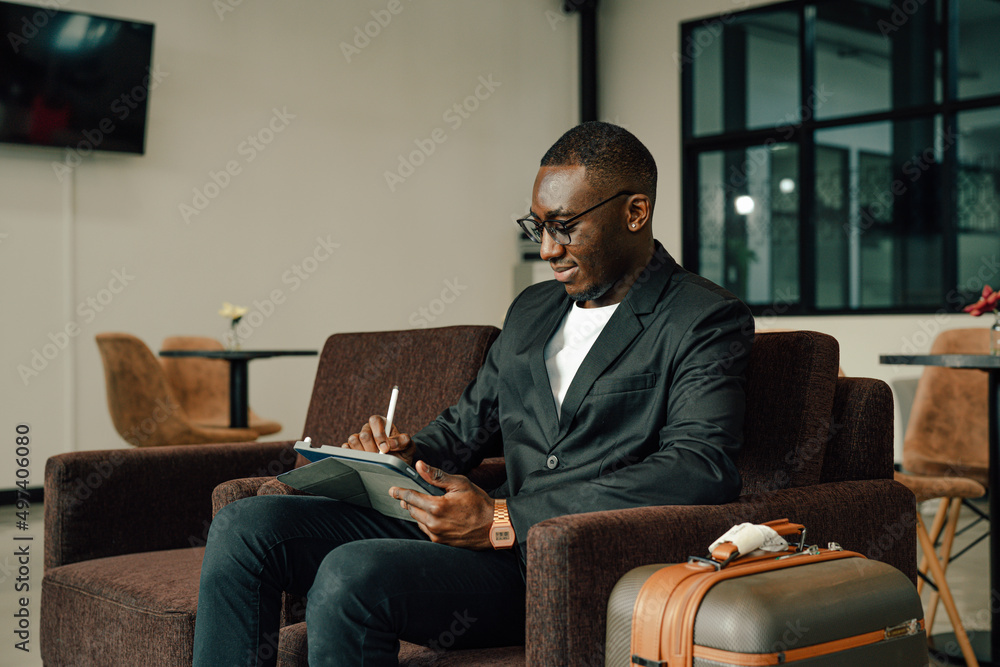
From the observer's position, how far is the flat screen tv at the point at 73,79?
5.05 m

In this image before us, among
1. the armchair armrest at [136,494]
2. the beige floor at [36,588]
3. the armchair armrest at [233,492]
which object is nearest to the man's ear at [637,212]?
the armchair armrest at [233,492]

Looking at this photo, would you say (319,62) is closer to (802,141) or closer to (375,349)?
(802,141)

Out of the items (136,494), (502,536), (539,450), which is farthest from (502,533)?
(136,494)

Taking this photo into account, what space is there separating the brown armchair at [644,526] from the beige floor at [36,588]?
2.65 feet

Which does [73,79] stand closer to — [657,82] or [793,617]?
[657,82]

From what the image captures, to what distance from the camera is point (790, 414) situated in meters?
1.61

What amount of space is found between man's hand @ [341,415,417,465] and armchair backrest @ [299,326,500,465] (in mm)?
375

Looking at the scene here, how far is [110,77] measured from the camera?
539cm

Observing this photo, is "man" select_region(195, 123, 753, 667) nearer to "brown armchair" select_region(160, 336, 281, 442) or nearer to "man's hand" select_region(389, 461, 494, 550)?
"man's hand" select_region(389, 461, 494, 550)

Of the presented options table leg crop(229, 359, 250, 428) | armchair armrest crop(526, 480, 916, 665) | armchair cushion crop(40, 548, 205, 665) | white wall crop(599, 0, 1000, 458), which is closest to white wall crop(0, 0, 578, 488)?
white wall crop(599, 0, 1000, 458)

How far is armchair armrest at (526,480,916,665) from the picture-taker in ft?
3.94

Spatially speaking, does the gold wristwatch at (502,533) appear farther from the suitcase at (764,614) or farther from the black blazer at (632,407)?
the suitcase at (764,614)

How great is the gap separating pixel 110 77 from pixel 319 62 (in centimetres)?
140

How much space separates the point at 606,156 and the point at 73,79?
4.52 meters
